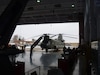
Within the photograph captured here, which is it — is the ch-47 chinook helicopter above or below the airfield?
below

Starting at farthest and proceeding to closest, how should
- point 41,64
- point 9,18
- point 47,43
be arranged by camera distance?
point 47,43 → point 41,64 → point 9,18

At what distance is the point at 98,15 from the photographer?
4.78m

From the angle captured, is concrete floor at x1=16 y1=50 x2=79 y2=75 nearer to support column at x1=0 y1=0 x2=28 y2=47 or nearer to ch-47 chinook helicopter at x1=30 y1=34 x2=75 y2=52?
support column at x1=0 y1=0 x2=28 y2=47

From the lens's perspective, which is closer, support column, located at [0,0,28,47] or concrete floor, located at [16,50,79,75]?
support column, located at [0,0,28,47]

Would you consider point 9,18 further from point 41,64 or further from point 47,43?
point 47,43

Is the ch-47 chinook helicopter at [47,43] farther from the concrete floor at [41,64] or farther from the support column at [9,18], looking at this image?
the support column at [9,18]

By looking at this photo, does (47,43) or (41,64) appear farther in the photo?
(47,43)

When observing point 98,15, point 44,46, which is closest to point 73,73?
point 98,15

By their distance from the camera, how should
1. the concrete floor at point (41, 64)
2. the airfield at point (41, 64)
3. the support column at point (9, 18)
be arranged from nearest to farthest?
the support column at point (9, 18) → the concrete floor at point (41, 64) → the airfield at point (41, 64)

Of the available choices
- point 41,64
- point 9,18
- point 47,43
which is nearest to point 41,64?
point 41,64

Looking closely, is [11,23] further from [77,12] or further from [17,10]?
[77,12]

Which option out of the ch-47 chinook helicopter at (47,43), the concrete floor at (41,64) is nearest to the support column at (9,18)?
the concrete floor at (41,64)

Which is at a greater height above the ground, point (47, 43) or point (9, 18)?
point (9, 18)

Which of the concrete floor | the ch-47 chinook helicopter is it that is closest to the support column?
the concrete floor
